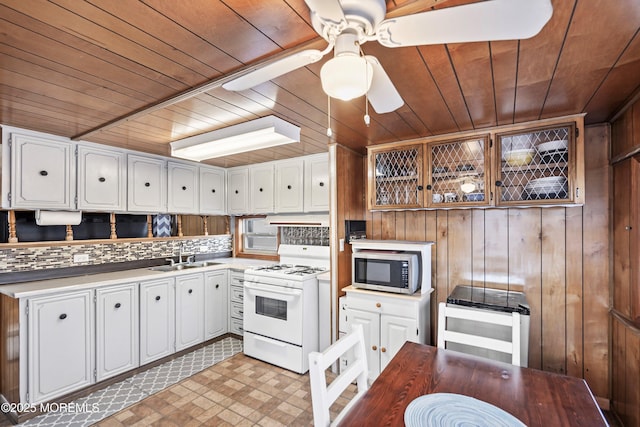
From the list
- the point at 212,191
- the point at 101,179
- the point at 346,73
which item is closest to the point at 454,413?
the point at 346,73

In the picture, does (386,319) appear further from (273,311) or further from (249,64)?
(249,64)

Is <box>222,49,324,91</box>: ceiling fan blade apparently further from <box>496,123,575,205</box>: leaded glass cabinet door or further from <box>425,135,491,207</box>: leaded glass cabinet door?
<box>496,123,575,205</box>: leaded glass cabinet door

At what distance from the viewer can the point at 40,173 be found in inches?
105

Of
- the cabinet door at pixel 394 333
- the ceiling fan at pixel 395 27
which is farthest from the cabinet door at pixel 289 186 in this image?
the ceiling fan at pixel 395 27

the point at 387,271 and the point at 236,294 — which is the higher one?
the point at 387,271

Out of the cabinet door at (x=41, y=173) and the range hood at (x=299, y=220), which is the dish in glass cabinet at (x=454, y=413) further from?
the cabinet door at (x=41, y=173)

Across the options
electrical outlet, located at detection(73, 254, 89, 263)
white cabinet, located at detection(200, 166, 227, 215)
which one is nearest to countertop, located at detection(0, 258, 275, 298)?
electrical outlet, located at detection(73, 254, 89, 263)

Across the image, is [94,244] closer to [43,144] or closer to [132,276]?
[132,276]

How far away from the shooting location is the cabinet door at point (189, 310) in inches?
134

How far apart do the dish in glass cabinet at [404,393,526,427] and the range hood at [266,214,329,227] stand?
2.29 metres

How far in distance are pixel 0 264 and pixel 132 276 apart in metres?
0.98

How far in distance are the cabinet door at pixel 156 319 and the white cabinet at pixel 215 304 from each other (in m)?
0.42

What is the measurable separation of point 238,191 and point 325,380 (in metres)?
3.25

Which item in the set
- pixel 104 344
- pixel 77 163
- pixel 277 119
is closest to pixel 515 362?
pixel 277 119
